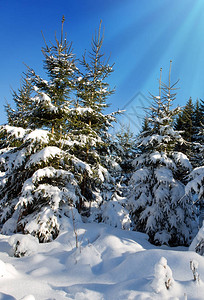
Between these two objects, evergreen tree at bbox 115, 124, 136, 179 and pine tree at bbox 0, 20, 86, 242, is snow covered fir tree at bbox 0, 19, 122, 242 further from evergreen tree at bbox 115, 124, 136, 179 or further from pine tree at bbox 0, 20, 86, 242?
evergreen tree at bbox 115, 124, 136, 179

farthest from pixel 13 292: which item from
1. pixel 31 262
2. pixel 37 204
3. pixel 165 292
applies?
pixel 37 204

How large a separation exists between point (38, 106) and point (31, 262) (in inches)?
224

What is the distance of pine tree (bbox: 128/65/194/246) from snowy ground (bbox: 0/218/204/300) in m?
4.53

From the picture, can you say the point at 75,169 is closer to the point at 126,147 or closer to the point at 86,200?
the point at 86,200

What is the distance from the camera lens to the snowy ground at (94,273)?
8.52 ft

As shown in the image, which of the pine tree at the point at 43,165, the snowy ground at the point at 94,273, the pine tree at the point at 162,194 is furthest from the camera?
the pine tree at the point at 162,194

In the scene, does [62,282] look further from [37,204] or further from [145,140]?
[145,140]

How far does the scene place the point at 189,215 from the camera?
31.6 ft

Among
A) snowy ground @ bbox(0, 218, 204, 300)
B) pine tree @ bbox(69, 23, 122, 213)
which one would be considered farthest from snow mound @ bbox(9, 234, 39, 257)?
pine tree @ bbox(69, 23, 122, 213)

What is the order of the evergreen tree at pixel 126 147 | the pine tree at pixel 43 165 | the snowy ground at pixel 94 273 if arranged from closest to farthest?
the snowy ground at pixel 94 273 → the pine tree at pixel 43 165 → the evergreen tree at pixel 126 147

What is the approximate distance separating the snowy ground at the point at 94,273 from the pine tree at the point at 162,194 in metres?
4.53

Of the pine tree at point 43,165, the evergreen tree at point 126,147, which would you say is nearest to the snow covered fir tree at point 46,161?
the pine tree at point 43,165

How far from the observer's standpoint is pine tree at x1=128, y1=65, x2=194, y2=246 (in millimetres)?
8992

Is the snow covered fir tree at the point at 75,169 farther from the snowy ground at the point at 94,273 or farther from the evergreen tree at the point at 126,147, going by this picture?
the evergreen tree at the point at 126,147
